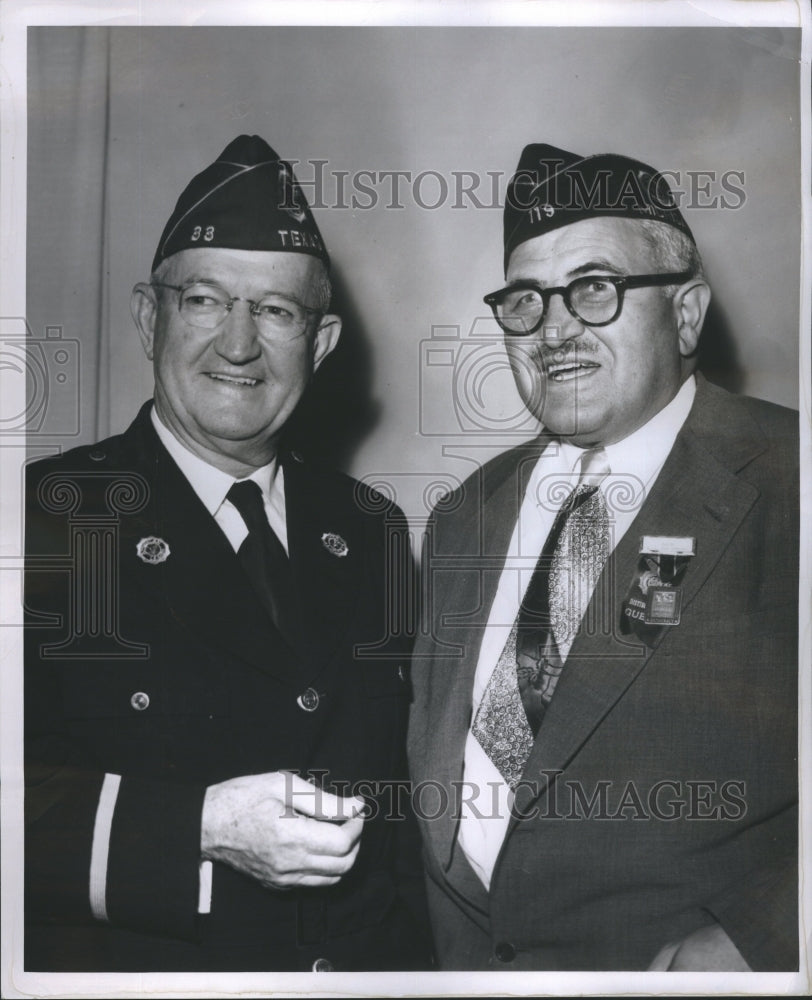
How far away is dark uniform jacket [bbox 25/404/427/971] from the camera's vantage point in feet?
6.48

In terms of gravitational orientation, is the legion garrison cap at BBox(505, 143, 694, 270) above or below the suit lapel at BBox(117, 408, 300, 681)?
above

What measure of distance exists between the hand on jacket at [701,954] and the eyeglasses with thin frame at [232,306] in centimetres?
143

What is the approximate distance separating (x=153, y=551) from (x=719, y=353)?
1.20 metres

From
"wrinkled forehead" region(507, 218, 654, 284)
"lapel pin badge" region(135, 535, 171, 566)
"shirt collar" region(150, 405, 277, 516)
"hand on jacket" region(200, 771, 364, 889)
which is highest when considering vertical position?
"wrinkled forehead" region(507, 218, 654, 284)

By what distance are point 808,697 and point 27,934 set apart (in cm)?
167

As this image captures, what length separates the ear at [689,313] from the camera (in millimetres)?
2029

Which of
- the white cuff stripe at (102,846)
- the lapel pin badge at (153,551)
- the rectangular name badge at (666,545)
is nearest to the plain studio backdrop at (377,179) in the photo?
the lapel pin badge at (153,551)

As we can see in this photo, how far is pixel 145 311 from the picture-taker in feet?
6.68

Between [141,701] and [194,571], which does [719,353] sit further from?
[141,701]

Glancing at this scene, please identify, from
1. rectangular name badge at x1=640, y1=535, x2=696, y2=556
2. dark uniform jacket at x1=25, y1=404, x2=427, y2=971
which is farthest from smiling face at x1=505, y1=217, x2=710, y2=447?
dark uniform jacket at x1=25, y1=404, x2=427, y2=971

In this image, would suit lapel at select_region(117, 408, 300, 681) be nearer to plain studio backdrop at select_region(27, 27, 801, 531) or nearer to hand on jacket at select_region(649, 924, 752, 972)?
plain studio backdrop at select_region(27, 27, 801, 531)

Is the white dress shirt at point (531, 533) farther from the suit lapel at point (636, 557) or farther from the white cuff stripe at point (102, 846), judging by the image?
the white cuff stripe at point (102, 846)

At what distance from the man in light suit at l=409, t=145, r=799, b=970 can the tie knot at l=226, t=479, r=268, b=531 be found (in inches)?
13.7

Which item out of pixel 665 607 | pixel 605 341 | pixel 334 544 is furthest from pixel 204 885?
pixel 605 341
